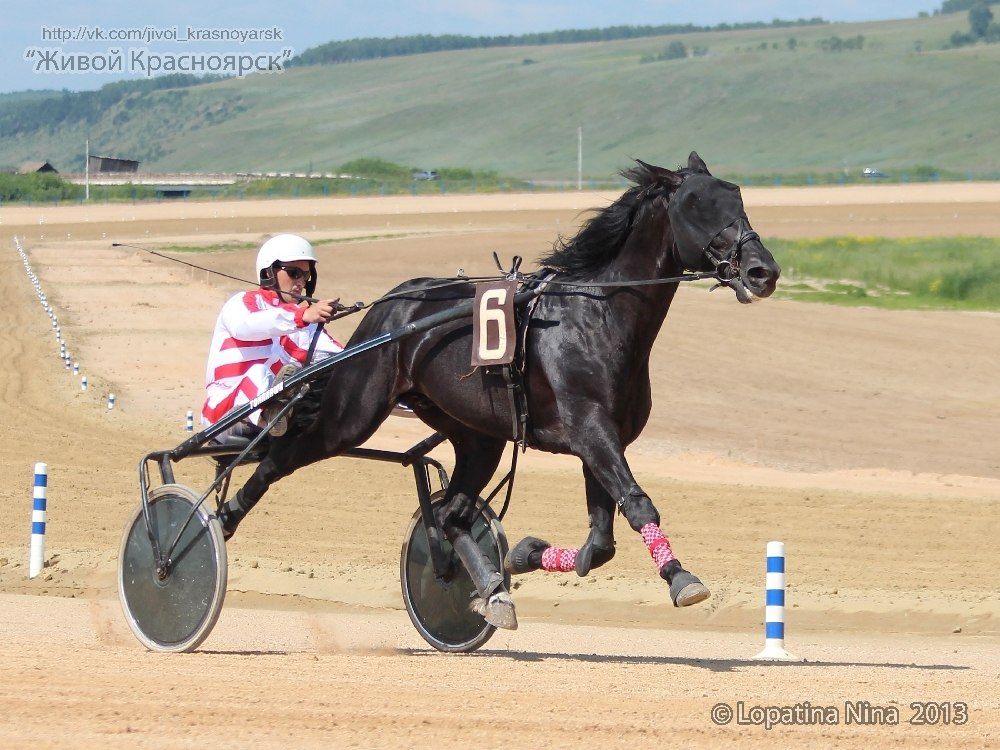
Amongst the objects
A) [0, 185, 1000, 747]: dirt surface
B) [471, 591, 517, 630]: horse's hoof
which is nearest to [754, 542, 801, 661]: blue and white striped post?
[0, 185, 1000, 747]: dirt surface

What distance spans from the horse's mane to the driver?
4.26ft

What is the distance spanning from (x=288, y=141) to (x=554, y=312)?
160 meters

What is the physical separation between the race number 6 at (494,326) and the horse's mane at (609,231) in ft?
1.10

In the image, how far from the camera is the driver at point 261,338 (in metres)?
7.72

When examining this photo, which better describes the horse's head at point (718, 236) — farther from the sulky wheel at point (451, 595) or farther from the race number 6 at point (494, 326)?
the sulky wheel at point (451, 595)

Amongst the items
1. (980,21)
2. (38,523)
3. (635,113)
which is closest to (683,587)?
(38,523)

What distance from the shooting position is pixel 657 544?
668cm

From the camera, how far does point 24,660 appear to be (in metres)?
6.48

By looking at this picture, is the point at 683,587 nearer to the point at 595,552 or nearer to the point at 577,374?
the point at 595,552

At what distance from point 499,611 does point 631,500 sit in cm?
99

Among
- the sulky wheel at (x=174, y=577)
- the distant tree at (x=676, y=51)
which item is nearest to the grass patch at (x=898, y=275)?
the sulky wheel at (x=174, y=577)

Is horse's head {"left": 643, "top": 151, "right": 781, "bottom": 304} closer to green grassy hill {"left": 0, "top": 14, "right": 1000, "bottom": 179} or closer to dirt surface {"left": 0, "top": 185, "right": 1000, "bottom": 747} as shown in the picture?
A: dirt surface {"left": 0, "top": 185, "right": 1000, "bottom": 747}

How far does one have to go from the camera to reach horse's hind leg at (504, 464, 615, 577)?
23.3ft

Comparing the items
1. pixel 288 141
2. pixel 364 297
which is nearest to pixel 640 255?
pixel 364 297
